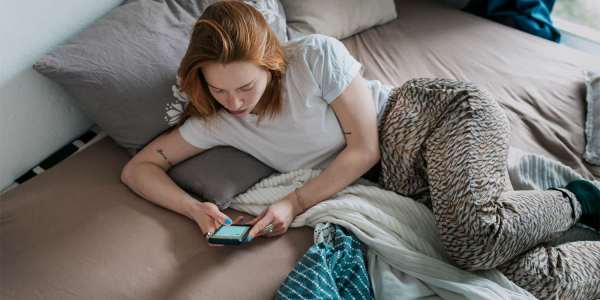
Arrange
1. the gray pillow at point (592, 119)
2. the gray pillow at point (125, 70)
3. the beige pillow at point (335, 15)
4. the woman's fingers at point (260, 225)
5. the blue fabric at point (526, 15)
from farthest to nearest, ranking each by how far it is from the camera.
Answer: the blue fabric at point (526, 15) → the beige pillow at point (335, 15) → the gray pillow at point (592, 119) → the gray pillow at point (125, 70) → the woman's fingers at point (260, 225)

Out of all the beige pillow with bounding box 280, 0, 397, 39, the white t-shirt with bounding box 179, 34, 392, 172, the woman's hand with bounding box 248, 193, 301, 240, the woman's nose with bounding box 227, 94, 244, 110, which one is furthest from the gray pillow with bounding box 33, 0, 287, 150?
the beige pillow with bounding box 280, 0, 397, 39

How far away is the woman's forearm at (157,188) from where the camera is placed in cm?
116

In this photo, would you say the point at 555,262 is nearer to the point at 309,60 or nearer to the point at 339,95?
the point at 339,95

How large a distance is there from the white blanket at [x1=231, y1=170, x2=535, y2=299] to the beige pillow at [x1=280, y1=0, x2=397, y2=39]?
575mm

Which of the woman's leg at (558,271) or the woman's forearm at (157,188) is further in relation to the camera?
the woman's forearm at (157,188)

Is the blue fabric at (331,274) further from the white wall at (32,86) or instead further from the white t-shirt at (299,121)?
the white wall at (32,86)

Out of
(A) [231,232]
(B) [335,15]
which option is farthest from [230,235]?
(B) [335,15]

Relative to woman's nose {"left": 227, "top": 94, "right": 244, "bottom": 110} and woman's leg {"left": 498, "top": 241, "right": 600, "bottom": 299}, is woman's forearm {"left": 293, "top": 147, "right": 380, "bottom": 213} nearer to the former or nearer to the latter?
woman's nose {"left": 227, "top": 94, "right": 244, "bottom": 110}

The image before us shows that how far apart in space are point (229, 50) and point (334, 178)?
39cm

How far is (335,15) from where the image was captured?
5.64 ft

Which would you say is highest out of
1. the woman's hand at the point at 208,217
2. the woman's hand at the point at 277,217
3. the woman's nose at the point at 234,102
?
the woman's nose at the point at 234,102

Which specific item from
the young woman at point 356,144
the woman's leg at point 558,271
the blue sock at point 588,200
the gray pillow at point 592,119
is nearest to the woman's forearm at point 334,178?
the young woman at point 356,144

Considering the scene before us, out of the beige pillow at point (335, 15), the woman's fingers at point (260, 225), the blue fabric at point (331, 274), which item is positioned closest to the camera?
the blue fabric at point (331, 274)

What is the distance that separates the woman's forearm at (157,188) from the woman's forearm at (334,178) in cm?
26
